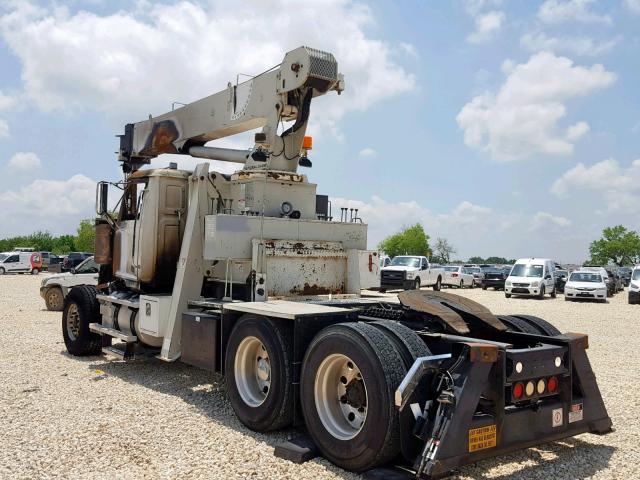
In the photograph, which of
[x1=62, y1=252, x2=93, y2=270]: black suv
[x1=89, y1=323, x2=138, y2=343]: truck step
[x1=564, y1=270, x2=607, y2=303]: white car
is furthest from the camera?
[x1=62, y1=252, x2=93, y2=270]: black suv

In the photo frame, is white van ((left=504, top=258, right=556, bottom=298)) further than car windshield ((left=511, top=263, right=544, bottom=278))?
No

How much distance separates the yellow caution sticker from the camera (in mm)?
4250

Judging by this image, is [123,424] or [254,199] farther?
[254,199]

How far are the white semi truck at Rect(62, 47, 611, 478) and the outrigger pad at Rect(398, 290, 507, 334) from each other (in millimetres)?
21

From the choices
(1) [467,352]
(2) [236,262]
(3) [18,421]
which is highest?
(2) [236,262]

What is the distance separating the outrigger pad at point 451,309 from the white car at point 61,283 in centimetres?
1308

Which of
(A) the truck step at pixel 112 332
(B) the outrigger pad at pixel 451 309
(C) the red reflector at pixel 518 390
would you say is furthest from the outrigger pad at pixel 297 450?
(A) the truck step at pixel 112 332

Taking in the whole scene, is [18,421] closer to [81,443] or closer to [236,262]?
[81,443]

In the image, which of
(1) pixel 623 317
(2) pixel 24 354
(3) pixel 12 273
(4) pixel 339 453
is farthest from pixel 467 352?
(3) pixel 12 273

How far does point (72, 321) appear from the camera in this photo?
402 inches

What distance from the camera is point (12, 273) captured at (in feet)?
Result: 155

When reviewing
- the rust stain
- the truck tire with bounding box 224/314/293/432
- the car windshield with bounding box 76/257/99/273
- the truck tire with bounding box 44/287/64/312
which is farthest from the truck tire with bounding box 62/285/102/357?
the truck tire with bounding box 44/287/64/312

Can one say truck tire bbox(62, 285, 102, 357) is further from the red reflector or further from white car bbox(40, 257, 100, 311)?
the red reflector

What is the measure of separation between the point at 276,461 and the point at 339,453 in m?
0.60
